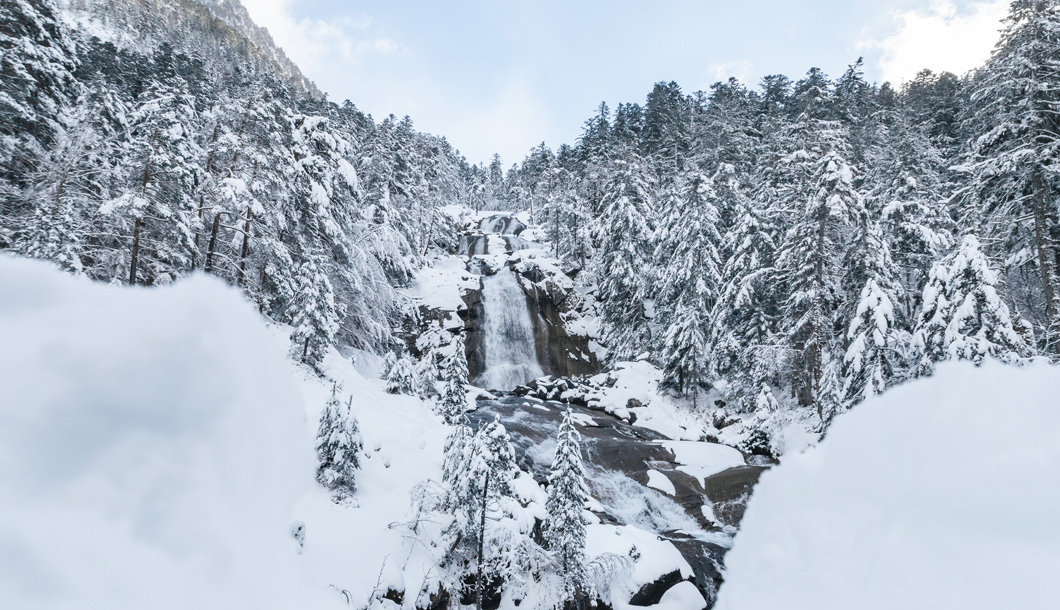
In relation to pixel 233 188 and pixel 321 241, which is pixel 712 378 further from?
pixel 233 188

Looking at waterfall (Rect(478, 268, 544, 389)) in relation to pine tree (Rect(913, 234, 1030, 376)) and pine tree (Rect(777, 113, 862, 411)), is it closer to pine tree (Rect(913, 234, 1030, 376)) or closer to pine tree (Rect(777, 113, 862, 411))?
pine tree (Rect(777, 113, 862, 411))

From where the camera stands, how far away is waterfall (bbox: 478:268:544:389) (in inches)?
1137

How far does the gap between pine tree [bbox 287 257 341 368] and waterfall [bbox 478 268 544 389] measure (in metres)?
14.5

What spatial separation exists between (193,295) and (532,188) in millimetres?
67929

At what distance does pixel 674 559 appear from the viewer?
10.5 meters

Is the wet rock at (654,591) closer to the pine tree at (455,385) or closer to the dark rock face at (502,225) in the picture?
the pine tree at (455,385)

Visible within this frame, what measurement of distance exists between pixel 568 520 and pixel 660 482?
24.2 ft

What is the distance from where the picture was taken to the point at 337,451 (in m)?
8.44

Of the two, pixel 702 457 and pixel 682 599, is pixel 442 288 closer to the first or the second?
pixel 702 457

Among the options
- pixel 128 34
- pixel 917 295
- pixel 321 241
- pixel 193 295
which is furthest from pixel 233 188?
pixel 128 34

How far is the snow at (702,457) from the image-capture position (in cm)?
1551

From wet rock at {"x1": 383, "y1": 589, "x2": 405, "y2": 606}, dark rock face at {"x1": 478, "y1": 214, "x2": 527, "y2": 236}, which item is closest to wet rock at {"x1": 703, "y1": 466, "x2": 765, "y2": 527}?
wet rock at {"x1": 383, "y1": 589, "x2": 405, "y2": 606}

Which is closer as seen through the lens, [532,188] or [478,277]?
[478,277]

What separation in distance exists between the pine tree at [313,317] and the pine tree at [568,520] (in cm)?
931
